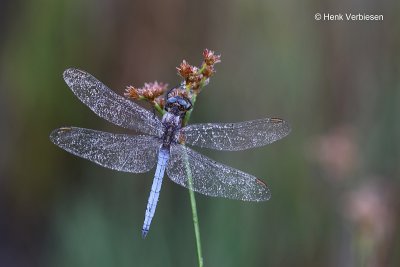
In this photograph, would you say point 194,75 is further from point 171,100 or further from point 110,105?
point 110,105

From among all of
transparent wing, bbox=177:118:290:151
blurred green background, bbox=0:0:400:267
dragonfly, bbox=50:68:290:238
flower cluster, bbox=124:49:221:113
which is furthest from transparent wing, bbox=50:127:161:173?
blurred green background, bbox=0:0:400:267

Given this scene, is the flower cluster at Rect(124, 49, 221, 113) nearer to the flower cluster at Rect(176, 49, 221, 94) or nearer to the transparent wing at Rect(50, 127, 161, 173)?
the flower cluster at Rect(176, 49, 221, 94)

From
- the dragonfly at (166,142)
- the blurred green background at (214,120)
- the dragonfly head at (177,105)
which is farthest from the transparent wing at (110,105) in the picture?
the blurred green background at (214,120)

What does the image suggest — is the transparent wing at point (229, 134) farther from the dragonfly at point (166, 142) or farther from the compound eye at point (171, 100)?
the compound eye at point (171, 100)

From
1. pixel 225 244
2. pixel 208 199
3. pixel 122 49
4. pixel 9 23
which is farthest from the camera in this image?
pixel 9 23

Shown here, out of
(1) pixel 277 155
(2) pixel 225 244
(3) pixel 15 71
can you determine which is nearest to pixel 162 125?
(2) pixel 225 244

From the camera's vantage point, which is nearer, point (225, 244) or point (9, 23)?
point (225, 244)

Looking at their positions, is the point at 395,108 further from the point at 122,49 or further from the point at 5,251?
the point at 5,251
